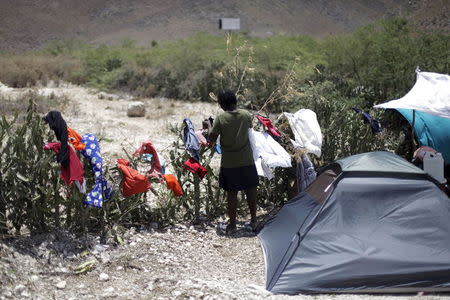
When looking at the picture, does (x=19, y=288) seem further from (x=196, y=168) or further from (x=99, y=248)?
(x=196, y=168)

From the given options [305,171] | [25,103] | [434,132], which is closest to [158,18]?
[25,103]

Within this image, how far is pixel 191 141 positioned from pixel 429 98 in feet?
10.00

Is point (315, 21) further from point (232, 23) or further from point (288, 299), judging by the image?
point (288, 299)

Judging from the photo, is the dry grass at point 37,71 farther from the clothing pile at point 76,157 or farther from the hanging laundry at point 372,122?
the clothing pile at point 76,157

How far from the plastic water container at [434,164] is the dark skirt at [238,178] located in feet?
6.78

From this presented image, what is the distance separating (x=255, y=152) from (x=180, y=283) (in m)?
1.86

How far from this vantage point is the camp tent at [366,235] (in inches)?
183

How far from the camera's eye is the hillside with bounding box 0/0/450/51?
4075 centimetres

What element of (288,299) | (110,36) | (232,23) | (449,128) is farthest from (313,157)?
(110,36)

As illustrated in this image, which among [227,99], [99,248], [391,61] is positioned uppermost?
A: [391,61]

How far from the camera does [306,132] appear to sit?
21.5 ft

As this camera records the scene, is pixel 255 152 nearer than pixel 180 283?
No

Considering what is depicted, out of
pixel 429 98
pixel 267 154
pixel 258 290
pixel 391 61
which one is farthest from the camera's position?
pixel 391 61

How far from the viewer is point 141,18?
43438 mm
